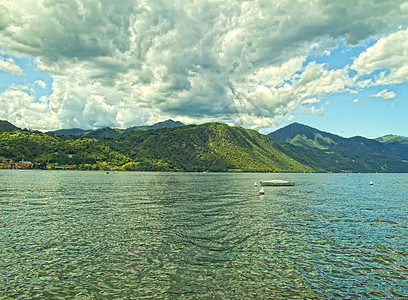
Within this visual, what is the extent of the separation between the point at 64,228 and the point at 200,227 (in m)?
19.4

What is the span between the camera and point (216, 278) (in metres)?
20.3

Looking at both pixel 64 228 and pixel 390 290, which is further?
pixel 64 228

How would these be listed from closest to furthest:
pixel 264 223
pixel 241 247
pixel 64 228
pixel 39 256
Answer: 1. pixel 39 256
2. pixel 241 247
3. pixel 64 228
4. pixel 264 223

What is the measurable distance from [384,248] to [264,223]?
16.7 metres

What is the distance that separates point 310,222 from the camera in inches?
1718

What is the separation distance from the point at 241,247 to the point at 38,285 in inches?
757

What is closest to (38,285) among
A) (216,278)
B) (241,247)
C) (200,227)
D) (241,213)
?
(216,278)

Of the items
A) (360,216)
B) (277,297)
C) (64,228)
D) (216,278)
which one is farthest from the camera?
(360,216)

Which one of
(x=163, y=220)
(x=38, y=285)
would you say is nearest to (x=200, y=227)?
(x=163, y=220)

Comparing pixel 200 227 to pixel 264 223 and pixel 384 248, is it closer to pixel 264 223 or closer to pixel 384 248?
pixel 264 223

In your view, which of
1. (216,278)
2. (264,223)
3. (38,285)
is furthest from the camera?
(264,223)

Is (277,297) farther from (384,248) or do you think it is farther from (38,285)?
(384,248)

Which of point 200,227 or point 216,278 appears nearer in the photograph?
point 216,278

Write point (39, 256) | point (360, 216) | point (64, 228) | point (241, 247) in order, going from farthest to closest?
point (360, 216) → point (64, 228) → point (241, 247) → point (39, 256)
